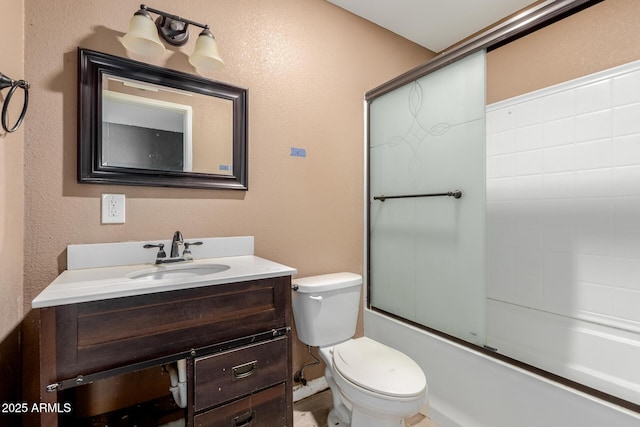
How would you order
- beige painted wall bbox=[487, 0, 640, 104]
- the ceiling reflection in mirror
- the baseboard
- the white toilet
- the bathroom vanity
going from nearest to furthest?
1. the bathroom vanity
2. the white toilet
3. the ceiling reflection in mirror
4. beige painted wall bbox=[487, 0, 640, 104]
5. the baseboard

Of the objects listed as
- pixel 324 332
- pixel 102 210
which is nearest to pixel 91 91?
pixel 102 210

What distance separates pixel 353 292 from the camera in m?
1.68

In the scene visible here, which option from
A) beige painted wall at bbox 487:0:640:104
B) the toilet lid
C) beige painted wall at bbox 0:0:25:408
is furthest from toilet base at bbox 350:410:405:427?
beige painted wall at bbox 487:0:640:104

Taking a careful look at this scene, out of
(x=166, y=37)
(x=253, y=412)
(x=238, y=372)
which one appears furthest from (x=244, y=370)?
(x=166, y=37)

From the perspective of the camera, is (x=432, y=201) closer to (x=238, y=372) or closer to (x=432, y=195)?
(x=432, y=195)

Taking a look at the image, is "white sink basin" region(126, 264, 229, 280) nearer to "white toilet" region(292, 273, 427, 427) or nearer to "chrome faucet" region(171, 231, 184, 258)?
"chrome faucet" region(171, 231, 184, 258)

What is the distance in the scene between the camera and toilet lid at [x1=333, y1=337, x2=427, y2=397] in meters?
1.16

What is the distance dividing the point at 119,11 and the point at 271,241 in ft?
4.16

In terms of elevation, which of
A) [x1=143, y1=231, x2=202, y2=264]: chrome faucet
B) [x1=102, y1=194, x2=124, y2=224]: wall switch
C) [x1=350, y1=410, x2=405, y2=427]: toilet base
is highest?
[x1=102, y1=194, x2=124, y2=224]: wall switch

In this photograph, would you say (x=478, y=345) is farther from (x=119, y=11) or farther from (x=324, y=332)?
(x=119, y=11)

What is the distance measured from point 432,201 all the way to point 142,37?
1.56 metres

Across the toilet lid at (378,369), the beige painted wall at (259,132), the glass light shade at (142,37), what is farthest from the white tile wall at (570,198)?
the glass light shade at (142,37)

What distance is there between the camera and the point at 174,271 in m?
1.27

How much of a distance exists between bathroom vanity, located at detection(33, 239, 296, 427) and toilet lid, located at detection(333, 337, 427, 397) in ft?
0.96
